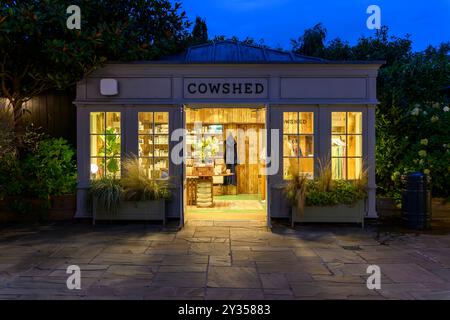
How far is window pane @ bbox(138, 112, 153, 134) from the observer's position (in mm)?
9086

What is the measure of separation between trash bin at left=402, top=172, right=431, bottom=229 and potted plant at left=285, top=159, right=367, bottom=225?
0.83 m

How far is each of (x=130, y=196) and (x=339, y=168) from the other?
4171 mm

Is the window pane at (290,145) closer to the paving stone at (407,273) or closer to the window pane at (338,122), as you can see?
the window pane at (338,122)

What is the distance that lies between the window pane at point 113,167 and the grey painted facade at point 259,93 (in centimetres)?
61

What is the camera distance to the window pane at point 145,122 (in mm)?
9086

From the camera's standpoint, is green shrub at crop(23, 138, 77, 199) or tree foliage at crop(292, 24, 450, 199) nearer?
green shrub at crop(23, 138, 77, 199)

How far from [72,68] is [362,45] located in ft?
43.3

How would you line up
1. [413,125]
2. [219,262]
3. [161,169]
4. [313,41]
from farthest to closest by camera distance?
[313,41] → [413,125] → [161,169] → [219,262]

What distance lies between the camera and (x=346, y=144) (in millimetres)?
9070

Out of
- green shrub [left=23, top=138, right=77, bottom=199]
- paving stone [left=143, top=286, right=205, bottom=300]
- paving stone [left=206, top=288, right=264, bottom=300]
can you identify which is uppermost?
green shrub [left=23, top=138, right=77, bottom=199]

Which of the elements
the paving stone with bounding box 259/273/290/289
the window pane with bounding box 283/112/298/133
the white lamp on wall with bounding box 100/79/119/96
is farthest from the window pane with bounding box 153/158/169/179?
the paving stone with bounding box 259/273/290/289

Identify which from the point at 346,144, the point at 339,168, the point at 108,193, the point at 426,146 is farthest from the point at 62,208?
the point at 426,146

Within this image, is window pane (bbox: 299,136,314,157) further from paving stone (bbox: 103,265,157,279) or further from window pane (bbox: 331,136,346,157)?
paving stone (bbox: 103,265,157,279)

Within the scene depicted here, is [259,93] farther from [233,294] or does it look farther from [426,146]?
[233,294]
